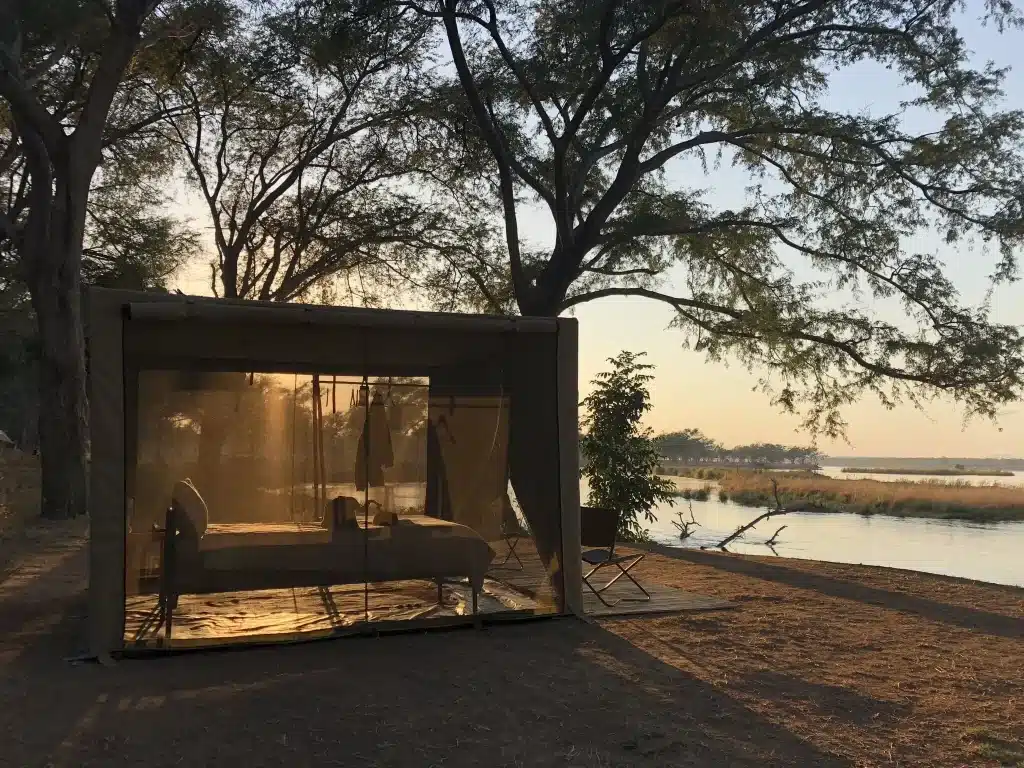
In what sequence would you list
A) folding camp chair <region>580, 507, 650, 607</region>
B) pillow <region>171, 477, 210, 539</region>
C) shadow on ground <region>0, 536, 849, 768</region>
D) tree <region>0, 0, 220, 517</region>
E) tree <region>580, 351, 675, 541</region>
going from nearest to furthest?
shadow on ground <region>0, 536, 849, 768</region>
pillow <region>171, 477, 210, 539</region>
folding camp chair <region>580, 507, 650, 607</region>
tree <region>0, 0, 220, 517</region>
tree <region>580, 351, 675, 541</region>

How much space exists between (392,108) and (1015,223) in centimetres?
813

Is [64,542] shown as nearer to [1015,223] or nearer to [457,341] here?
[457,341]

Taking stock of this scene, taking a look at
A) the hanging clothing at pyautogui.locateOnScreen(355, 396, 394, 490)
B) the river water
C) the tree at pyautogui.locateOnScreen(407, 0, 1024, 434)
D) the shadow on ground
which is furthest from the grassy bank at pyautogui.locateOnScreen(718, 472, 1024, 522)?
the shadow on ground

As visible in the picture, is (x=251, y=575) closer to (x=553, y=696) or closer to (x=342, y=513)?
(x=342, y=513)

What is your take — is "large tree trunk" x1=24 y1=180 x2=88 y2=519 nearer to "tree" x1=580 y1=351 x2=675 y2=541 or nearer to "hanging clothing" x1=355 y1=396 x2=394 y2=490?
"tree" x1=580 y1=351 x2=675 y2=541

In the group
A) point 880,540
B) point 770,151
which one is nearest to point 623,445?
point 770,151

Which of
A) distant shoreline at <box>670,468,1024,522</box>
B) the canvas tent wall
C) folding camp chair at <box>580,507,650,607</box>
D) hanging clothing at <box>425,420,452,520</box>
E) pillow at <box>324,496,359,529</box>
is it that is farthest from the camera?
distant shoreline at <box>670,468,1024,522</box>

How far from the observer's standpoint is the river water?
16.0 m

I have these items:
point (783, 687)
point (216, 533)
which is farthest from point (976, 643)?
point (216, 533)

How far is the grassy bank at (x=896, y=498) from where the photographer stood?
2617cm

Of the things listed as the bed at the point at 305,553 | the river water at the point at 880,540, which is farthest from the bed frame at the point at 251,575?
the river water at the point at 880,540

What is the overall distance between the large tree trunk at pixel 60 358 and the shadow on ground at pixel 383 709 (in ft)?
20.0

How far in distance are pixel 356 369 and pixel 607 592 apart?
106 inches

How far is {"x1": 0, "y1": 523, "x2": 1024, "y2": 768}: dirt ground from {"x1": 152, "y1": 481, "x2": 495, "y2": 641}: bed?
0.38m
